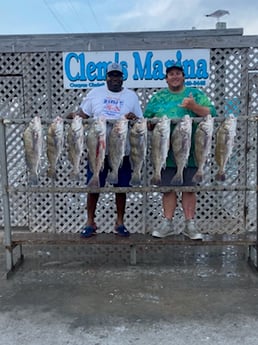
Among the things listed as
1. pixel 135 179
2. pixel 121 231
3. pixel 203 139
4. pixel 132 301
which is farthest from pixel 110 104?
pixel 132 301

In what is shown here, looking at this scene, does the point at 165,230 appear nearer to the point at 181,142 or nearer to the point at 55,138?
the point at 181,142

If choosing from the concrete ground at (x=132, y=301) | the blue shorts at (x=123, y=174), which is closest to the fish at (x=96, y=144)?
the blue shorts at (x=123, y=174)

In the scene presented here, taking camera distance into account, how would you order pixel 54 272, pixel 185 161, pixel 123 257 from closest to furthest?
pixel 185 161 → pixel 54 272 → pixel 123 257

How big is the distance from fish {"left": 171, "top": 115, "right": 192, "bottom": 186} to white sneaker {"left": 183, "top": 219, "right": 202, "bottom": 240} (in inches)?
23.8

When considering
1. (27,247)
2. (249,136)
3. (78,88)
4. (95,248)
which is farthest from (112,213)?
(249,136)

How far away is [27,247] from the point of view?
5141mm

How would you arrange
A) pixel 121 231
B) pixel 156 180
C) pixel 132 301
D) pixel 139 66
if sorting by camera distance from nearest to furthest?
pixel 132 301, pixel 156 180, pixel 121 231, pixel 139 66

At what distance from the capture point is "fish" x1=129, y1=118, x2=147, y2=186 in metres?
3.90

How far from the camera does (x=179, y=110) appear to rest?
4293 mm

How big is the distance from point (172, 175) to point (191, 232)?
623 millimetres

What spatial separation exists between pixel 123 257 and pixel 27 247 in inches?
48.2

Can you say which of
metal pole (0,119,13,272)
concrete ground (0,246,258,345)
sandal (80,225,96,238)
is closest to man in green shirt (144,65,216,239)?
concrete ground (0,246,258,345)

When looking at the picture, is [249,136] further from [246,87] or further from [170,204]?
[170,204]

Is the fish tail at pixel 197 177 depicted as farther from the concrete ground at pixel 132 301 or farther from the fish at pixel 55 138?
the fish at pixel 55 138
